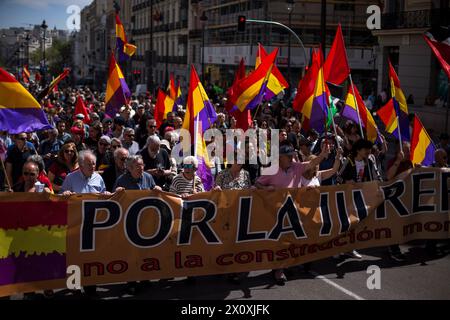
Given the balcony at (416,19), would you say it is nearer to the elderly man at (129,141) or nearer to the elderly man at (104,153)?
the elderly man at (129,141)

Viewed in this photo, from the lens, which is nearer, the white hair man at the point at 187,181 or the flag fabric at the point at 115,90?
the white hair man at the point at 187,181

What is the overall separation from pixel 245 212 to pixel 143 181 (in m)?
1.19

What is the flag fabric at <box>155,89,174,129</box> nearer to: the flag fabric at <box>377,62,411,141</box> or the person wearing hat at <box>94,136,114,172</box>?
the person wearing hat at <box>94,136,114,172</box>

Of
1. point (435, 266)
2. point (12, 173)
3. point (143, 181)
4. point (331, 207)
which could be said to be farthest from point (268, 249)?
point (12, 173)

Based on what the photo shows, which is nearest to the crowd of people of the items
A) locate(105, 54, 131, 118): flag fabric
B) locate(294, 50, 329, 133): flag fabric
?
locate(294, 50, 329, 133): flag fabric

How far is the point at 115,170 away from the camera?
761 cm

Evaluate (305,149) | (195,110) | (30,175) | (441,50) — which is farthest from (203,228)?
(441,50)

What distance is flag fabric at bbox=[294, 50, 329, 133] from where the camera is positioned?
30.1 feet

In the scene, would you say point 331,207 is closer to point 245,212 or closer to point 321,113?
point 245,212

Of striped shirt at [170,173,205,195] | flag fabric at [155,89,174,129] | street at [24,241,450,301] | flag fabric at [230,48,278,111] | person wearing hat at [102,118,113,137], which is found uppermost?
flag fabric at [230,48,278,111]

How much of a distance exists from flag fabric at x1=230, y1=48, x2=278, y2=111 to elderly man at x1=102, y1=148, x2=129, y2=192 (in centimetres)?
383

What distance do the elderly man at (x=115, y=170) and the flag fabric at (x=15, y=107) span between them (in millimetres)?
1055

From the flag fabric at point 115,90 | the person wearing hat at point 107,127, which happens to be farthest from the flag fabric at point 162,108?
the person wearing hat at point 107,127

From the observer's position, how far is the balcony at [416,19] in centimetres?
2392
